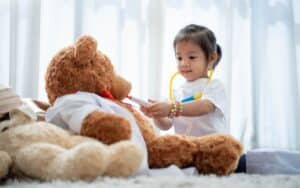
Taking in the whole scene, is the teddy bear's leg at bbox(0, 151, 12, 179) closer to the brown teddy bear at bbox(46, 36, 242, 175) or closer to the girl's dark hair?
the brown teddy bear at bbox(46, 36, 242, 175)

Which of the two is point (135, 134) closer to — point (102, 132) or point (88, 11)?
point (102, 132)

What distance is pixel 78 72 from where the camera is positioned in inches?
37.7

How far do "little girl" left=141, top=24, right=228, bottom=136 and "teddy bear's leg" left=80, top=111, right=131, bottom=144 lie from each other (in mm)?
373

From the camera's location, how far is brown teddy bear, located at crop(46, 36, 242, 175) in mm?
923

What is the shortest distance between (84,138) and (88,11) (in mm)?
861

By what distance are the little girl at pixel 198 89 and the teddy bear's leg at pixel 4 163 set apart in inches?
21.7

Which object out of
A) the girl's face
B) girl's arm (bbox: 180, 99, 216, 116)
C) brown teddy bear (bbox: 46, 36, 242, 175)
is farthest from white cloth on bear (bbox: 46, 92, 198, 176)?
the girl's face

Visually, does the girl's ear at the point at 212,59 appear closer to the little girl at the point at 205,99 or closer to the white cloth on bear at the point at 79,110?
the little girl at the point at 205,99

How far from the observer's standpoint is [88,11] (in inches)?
62.2

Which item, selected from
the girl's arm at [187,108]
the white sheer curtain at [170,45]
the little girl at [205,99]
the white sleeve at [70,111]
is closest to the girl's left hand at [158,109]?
the girl's arm at [187,108]

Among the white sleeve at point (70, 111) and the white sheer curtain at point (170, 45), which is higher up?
the white sheer curtain at point (170, 45)

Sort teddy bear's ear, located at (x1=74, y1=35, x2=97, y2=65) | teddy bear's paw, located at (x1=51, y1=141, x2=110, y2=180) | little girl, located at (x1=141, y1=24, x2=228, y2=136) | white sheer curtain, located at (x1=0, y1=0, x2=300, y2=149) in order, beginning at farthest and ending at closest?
white sheer curtain, located at (x1=0, y1=0, x2=300, y2=149)
little girl, located at (x1=141, y1=24, x2=228, y2=136)
teddy bear's ear, located at (x1=74, y1=35, x2=97, y2=65)
teddy bear's paw, located at (x1=51, y1=141, x2=110, y2=180)

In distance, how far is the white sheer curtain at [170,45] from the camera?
1.52 m

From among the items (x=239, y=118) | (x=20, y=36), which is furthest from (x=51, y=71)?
(x=239, y=118)
